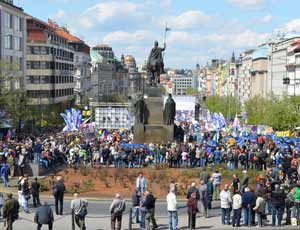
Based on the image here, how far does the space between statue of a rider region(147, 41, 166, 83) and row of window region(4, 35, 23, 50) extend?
1697 inches

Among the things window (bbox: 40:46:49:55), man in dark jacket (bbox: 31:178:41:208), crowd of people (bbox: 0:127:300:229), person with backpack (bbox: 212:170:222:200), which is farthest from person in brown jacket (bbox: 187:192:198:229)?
window (bbox: 40:46:49:55)

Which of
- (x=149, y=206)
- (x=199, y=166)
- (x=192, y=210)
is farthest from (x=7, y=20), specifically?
(x=192, y=210)

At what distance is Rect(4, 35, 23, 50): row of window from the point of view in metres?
87.1

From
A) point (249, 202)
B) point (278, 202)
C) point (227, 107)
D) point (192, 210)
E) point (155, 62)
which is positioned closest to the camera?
point (192, 210)

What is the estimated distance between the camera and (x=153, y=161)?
39.7 m

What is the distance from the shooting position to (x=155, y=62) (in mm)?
46500

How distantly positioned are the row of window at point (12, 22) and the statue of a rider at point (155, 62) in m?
44.9

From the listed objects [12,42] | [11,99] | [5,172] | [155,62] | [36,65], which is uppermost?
[12,42]

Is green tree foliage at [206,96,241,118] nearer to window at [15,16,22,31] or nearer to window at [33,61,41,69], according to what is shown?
window at [33,61,41,69]

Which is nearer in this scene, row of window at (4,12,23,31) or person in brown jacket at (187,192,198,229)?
person in brown jacket at (187,192,198,229)

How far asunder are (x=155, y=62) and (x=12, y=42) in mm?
47645

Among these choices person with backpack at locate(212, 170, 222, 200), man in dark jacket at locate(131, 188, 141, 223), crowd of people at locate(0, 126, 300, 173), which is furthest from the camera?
crowd of people at locate(0, 126, 300, 173)

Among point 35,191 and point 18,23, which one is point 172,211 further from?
point 18,23

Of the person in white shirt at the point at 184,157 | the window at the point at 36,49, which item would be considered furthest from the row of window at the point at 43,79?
the person in white shirt at the point at 184,157
